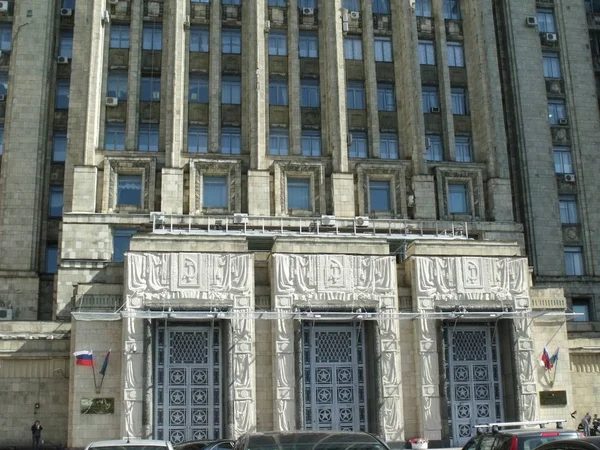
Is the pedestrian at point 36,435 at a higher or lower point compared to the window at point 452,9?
lower

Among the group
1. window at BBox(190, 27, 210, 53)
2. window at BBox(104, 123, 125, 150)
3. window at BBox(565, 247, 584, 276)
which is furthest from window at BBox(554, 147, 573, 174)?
window at BBox(104, 123, 125, 150)

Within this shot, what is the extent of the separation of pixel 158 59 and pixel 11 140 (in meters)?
8.44

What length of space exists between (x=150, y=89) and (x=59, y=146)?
6.30m

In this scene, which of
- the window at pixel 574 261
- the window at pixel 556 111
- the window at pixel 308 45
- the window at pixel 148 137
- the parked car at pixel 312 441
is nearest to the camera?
the parked car at pixel 312 441

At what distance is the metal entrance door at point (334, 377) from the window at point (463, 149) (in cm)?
1441

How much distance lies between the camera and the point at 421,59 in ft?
145

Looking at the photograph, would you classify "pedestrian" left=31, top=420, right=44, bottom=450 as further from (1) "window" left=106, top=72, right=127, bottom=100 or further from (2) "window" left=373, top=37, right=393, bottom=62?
(2) "window" left=373, top=37, right=393, bottom=62

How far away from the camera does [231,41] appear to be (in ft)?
142

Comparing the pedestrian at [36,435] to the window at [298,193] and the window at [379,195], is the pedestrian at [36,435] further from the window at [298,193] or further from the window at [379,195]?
the window at [379,195]

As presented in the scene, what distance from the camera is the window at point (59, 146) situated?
146ft

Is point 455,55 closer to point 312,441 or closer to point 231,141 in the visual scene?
point 231,141

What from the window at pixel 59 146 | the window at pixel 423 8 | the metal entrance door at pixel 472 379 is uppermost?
the window at pixel 423 8

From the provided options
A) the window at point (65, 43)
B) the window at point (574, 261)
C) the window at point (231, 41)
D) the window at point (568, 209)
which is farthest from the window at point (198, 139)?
the window at point (574, 261)

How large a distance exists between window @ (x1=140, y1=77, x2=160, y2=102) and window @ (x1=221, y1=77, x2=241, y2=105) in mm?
3129
